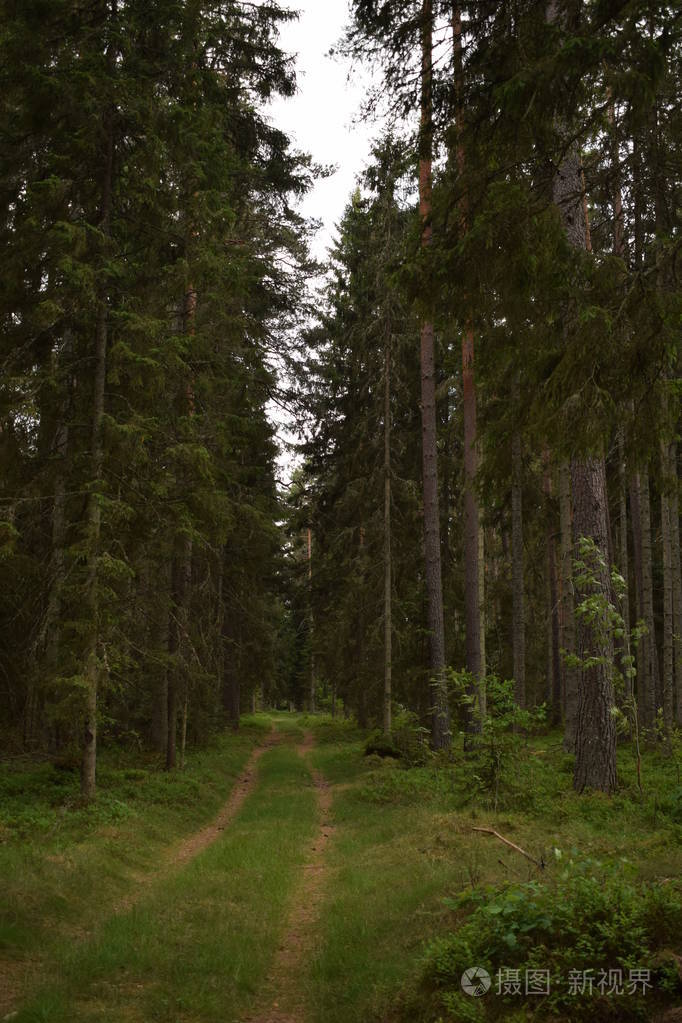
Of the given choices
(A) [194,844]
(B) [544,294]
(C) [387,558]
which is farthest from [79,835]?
(C) [387,558]

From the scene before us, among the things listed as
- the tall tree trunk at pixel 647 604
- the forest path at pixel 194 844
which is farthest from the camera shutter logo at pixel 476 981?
the tall tree trunk at pixel 647 604

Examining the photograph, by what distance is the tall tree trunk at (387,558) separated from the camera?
22125mm

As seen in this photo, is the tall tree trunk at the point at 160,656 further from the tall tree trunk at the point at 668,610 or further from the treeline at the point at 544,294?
the tall tree trunk at the point at 668,610

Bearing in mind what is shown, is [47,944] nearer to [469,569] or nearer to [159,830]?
[159,830]

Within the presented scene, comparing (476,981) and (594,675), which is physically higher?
(594,675)

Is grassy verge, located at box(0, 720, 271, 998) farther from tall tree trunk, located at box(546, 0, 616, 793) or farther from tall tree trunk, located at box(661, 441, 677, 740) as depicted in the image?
tall tree trunk, located at box(661, 441, 677, 740)

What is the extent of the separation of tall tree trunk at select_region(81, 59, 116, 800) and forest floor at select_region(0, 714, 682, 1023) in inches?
32.8

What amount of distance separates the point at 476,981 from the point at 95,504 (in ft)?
30.4

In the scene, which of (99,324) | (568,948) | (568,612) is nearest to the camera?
(568,948)

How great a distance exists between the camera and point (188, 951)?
655cm

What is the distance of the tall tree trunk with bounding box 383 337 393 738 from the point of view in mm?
22125

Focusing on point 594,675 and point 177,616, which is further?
point 177,616

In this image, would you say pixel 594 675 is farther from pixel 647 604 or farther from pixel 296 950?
pixel 647 604

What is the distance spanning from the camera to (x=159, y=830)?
1178 cm
